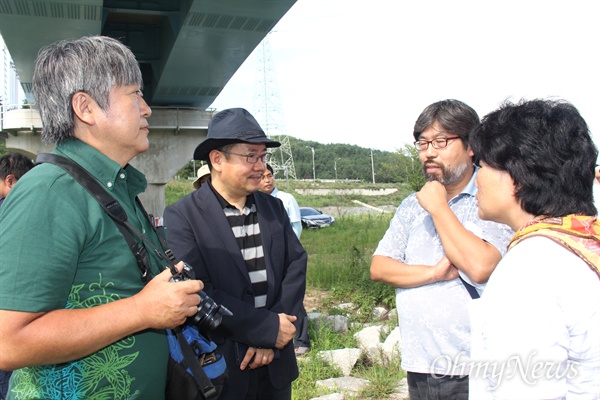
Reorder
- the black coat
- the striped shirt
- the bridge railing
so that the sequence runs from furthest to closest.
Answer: the bridge railing → the striped shirt → the black coat

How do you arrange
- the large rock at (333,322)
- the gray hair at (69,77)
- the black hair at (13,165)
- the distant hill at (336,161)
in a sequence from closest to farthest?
the gray hair at (69,77) < the black hair at (13,165) < the large rock at (333,322) < the distant hill at (336,161)

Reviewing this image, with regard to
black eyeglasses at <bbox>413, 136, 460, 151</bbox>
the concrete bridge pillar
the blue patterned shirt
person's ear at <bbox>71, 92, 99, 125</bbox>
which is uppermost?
the concrete bridge pillar

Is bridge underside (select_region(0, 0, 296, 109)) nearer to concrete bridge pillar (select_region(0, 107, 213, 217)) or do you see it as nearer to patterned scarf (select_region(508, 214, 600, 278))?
concrete bridge pillar (select_region(0, 107, 213, 217))

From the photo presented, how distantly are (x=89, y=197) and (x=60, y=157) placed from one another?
0.20 m

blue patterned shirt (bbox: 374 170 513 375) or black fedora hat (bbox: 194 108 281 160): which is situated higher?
black fedora hat (bbox: 194 108 281 160)

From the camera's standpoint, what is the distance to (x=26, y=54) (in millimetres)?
8531

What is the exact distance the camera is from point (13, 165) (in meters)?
4.45

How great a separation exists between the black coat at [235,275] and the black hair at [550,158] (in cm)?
154

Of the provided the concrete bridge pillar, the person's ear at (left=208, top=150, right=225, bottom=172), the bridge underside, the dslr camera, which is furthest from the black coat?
the concrete bridge pillar

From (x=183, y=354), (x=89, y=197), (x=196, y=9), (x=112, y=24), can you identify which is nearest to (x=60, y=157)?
(x=89, y=197)

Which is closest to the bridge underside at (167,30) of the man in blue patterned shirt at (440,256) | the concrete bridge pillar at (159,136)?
the concrete bridge pillar at (159,136)

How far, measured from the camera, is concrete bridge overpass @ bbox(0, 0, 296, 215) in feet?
23.6

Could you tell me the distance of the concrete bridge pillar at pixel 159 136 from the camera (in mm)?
12344

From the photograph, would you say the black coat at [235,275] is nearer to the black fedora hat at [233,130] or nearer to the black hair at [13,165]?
the black fedora hat at [233,130]
